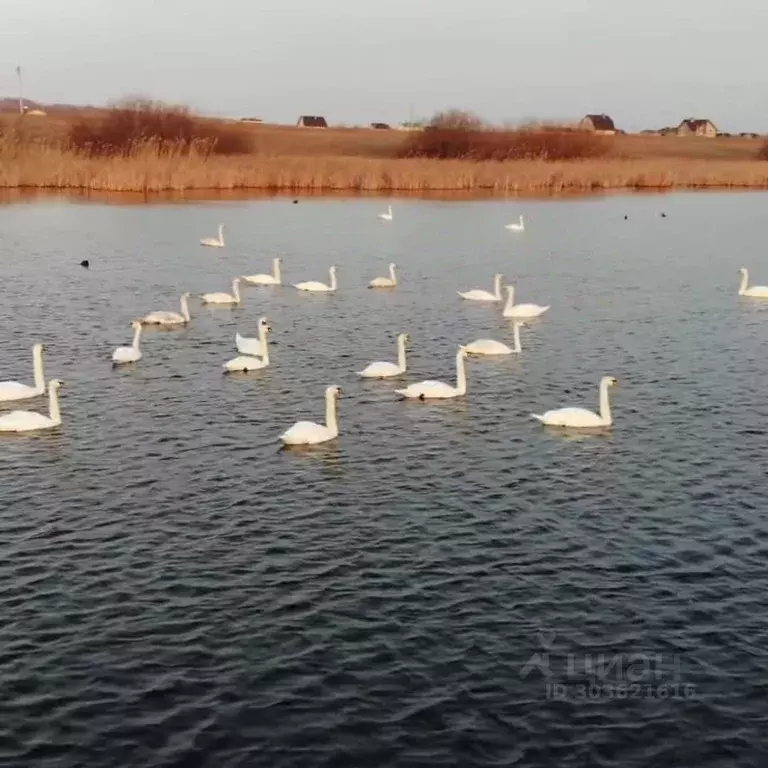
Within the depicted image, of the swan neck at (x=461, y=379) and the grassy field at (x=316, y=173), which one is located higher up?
the grassy field at (x=316, y=173)

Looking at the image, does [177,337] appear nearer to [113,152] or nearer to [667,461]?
[667,461]

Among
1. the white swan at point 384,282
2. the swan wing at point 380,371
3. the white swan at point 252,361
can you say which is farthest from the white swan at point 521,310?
the white swan at point 252,361

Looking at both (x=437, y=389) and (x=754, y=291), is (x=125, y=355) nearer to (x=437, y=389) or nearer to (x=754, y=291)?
(x=437, y=389)

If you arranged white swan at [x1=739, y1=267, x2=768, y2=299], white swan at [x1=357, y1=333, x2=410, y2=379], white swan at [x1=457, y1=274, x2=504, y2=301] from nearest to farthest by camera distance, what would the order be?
1. white swan at [x1=357, y1=333, x2=410, y2=379]
2. white swan at [x1=457, y1=274, x2=504, y2=301]
3. white swan at [x1=739, y1=267, x2=768, y2=299]

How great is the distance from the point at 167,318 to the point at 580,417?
36.7 feet

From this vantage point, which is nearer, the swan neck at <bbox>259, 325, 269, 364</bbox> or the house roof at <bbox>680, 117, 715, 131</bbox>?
the swan neck at <bbox>259, 325, 269, 364</bbox>

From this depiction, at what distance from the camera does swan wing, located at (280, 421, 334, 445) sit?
15.5 m

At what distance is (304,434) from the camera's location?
15508 millimetres

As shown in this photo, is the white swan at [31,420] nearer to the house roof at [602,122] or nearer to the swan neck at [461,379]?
the swan neck at [461,379]

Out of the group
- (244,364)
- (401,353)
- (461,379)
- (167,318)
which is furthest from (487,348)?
(167,318)

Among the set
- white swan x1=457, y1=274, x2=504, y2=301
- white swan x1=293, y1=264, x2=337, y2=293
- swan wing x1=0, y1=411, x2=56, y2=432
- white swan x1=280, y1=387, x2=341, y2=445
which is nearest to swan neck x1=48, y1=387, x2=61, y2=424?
swan wing x1=0, y1=411, x2=56, y2=432

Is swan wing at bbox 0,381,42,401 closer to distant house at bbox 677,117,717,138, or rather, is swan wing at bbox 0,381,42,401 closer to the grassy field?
the grassy field

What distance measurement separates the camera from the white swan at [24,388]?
17.8m

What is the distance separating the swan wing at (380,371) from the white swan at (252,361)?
1.97 meters
